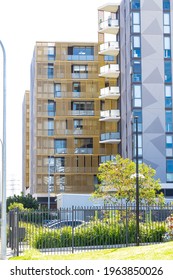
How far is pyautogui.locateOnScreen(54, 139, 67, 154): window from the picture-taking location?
84250mm

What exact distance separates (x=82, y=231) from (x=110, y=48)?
49.2m

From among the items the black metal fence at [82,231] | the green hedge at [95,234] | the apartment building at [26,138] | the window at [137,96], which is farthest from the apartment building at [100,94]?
the green hedge at [95,234]

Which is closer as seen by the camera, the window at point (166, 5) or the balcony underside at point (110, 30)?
the window at point (166, 5)

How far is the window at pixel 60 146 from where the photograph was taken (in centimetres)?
8425

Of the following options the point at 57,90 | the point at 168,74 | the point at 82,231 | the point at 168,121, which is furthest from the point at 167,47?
the point at 82,231

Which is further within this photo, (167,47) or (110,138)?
(110,138)

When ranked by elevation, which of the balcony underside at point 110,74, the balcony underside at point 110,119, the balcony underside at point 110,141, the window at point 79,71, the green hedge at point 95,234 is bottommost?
the green hedge at point 95,234

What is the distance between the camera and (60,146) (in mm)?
84688

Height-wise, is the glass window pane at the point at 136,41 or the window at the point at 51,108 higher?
the glass window pane at the point at 136,41

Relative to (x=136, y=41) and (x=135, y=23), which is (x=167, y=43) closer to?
(x=136, y=41)

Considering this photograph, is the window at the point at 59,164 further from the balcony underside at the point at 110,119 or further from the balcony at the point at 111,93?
the balcony at the point at 111,93

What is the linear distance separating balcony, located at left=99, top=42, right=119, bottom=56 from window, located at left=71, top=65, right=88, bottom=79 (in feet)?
18.1

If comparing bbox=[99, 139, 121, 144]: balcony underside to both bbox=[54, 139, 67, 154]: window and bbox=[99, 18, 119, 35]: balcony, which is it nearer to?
bbox=[54, 139, 67, 154]: window

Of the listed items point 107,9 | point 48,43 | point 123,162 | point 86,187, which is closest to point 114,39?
point 107,9
